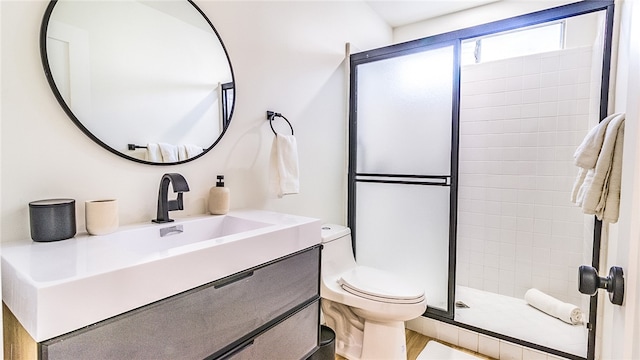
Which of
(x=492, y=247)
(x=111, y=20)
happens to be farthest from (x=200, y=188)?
(x=492, y=247)

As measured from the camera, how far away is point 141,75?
3.81 ft

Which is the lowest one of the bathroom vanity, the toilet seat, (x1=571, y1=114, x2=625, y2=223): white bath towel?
the toilet seat

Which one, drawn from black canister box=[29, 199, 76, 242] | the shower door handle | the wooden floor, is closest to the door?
the shower door handle

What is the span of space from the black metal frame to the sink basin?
50.1 inches

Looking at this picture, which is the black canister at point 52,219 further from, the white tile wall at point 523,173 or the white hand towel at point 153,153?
the white tile wall at point 523,173

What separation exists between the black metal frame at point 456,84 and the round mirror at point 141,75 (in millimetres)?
1165

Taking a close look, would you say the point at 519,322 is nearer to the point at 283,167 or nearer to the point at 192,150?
the point at 283,167

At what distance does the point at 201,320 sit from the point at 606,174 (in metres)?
1.38

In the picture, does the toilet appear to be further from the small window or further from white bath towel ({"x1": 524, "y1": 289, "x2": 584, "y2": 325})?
the small window

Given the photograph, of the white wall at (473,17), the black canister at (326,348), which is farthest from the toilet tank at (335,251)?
the white wall at (473,17)

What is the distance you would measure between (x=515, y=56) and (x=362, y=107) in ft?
4.43

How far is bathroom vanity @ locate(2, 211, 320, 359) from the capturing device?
60 centimetres

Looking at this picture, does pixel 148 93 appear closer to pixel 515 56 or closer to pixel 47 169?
pixel 47 169

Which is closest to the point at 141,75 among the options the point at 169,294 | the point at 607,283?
the point at 169,294
